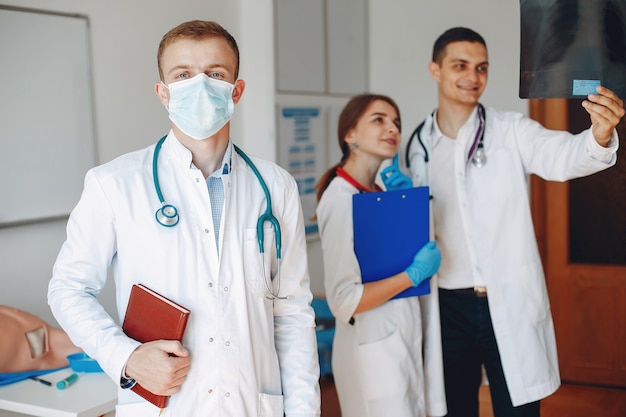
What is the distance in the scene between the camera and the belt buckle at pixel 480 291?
7.37 ft

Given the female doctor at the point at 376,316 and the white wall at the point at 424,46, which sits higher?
the white wall at the point at 424,46

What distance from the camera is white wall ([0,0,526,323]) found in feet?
8.56

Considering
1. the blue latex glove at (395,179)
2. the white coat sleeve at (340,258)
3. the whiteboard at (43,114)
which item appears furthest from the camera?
the whiteboard at (43,114)

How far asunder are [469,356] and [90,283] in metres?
1.41

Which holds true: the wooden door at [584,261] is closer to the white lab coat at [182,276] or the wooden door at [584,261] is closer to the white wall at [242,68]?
the white wall at [242,68]

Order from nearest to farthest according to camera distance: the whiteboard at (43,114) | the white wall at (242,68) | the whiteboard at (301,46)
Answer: the whiteboard at (43,114)
the white wall at (242,68)
the whiteboard at (301,46)

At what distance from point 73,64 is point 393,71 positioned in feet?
7.64

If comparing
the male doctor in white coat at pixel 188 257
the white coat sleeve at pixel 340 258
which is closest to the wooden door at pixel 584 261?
the white coat sleeve at pixel 340 258

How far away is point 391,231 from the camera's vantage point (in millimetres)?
2209

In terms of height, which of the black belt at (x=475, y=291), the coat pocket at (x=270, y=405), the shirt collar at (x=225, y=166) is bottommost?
the coat pocket at (x=270, y=405)

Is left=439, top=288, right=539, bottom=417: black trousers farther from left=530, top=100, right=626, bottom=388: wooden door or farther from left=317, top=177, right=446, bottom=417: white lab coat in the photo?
left=530, top=100, right=626, bottom=388: wooden door

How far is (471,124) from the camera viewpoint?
2338mm

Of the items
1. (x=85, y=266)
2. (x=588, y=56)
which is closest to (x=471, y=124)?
(x=588, y=56)

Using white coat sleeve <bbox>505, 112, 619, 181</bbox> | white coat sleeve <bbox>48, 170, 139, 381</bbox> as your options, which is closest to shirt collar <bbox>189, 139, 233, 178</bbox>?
white coat sleeve <bbox>48, 170, 139, 381</bbox>
